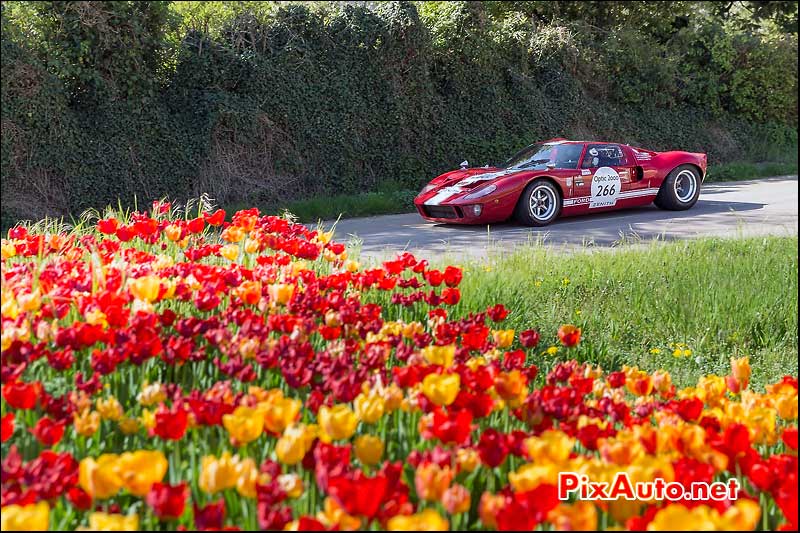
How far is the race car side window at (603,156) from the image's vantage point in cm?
1236

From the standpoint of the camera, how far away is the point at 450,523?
2.29 metres

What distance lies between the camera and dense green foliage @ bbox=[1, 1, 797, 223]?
1317 cm

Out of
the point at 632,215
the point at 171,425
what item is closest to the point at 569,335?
the point at 171,425

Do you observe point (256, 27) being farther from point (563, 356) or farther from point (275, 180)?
point (563, 356)

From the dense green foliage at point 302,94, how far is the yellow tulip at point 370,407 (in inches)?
454

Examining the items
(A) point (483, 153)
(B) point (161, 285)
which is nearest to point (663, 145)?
(A) point (483, 153)

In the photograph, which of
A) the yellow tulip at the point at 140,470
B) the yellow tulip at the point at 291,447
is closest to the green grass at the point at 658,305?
the yellow tulip at the point at 291,447

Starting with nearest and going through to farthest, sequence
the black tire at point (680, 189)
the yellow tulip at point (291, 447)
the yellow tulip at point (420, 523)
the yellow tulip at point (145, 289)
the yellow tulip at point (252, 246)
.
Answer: the yellow tulip at point (420, 523) → the yellow tulip at point (291, 447) → the yellow tulip at point (145, 289) → the yellow tulip at point (252, 246) → the black tire at point (680, 189)

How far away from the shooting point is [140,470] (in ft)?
6.57

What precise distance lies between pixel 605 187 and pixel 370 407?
10596mm

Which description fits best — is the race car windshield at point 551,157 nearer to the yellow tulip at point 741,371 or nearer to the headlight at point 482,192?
the headlight at point 482,192

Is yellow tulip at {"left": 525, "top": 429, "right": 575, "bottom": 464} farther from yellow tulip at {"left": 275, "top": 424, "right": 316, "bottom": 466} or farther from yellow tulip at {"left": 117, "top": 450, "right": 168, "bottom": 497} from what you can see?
yellow tulip at {"left": 117, "top": 450, "right": 168, "bottom": 497}

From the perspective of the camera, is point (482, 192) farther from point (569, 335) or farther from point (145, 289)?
point (145, 289)

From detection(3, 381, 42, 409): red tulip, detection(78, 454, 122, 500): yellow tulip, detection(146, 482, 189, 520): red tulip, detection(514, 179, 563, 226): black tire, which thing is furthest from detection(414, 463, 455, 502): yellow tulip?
detection(514, 179, 563, 226): black tire
